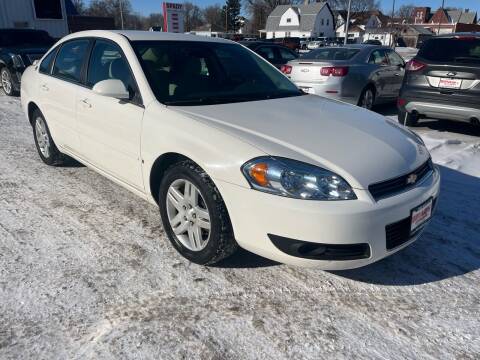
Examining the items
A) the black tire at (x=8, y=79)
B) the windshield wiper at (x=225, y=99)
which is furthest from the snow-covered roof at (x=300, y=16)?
the windshield wiper at (x=225, y=99)

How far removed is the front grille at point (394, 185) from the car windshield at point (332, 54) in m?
6.28

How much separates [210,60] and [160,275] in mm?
1956

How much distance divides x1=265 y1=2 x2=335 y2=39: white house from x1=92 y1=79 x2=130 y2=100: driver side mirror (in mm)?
77244

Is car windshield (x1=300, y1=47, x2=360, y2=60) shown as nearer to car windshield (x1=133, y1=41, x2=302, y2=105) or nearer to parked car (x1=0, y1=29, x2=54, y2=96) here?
car windshield (x1=133, y1=41, x2=302, y2=105)

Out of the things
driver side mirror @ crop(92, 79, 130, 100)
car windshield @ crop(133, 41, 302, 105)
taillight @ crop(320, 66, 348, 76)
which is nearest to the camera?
driver side mirror @ crop(92, 79, 130, 100)

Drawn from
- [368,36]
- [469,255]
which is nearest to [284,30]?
[368,36]

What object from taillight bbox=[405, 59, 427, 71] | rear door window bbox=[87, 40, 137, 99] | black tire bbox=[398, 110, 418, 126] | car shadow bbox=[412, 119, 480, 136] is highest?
rear door window bbox=[87, 40, 137, 99]

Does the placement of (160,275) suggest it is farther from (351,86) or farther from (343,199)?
(351,86)

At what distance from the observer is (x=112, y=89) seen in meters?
3.10

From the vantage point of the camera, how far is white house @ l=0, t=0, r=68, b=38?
17.1m

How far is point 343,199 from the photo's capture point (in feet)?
7.66

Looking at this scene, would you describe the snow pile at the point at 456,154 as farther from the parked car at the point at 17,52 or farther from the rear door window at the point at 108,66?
the parked car at the point at 17,52

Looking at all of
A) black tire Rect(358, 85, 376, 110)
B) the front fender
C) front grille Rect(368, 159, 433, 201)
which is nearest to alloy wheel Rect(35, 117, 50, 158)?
the front fender

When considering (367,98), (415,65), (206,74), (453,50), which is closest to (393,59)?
(367,98)
